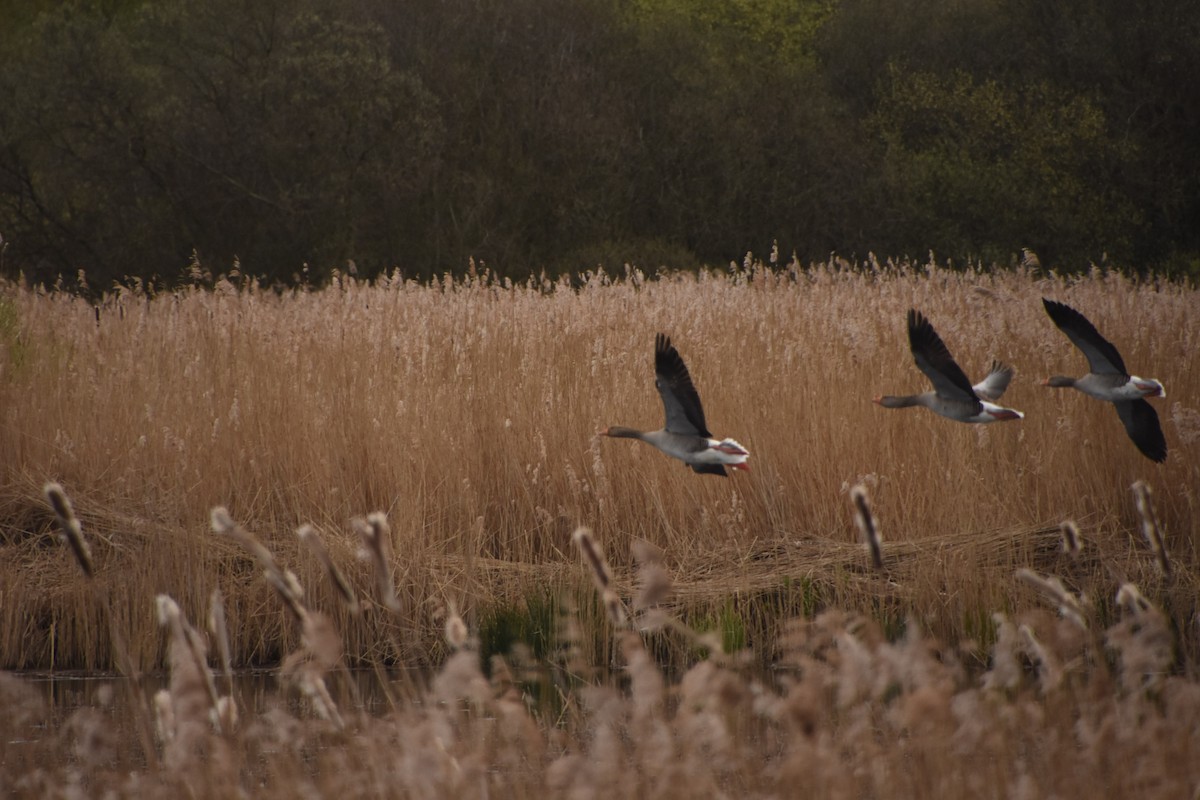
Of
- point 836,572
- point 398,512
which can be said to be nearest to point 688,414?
point 836,572

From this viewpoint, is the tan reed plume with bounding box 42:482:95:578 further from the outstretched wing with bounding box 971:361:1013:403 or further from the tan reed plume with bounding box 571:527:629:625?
the outstretched wing with bounding box 971:361:1013:403

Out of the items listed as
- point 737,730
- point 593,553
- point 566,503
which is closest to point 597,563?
point 593,553

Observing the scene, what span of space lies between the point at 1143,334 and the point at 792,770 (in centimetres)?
506

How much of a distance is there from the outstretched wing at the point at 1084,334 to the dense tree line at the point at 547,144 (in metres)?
15.5

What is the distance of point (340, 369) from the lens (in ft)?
22.4

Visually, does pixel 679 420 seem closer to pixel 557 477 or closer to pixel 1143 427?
pixel 1143 427

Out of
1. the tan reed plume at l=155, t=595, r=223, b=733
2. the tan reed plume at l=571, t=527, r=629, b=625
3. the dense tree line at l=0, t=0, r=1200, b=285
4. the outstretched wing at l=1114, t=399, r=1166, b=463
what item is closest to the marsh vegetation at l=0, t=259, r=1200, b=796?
the outstretched wing at l=1114, t=399, r=1166, b=463

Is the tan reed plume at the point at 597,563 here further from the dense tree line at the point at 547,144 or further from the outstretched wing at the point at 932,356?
the dense tree line at the point at 547,144

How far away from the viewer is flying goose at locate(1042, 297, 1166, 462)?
10.9ft

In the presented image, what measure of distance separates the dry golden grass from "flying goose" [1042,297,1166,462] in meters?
0.71

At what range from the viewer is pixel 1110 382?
3.50 m

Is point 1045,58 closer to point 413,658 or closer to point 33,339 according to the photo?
point 33,339

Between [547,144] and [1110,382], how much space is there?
59.2ft

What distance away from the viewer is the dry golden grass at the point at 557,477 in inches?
207
